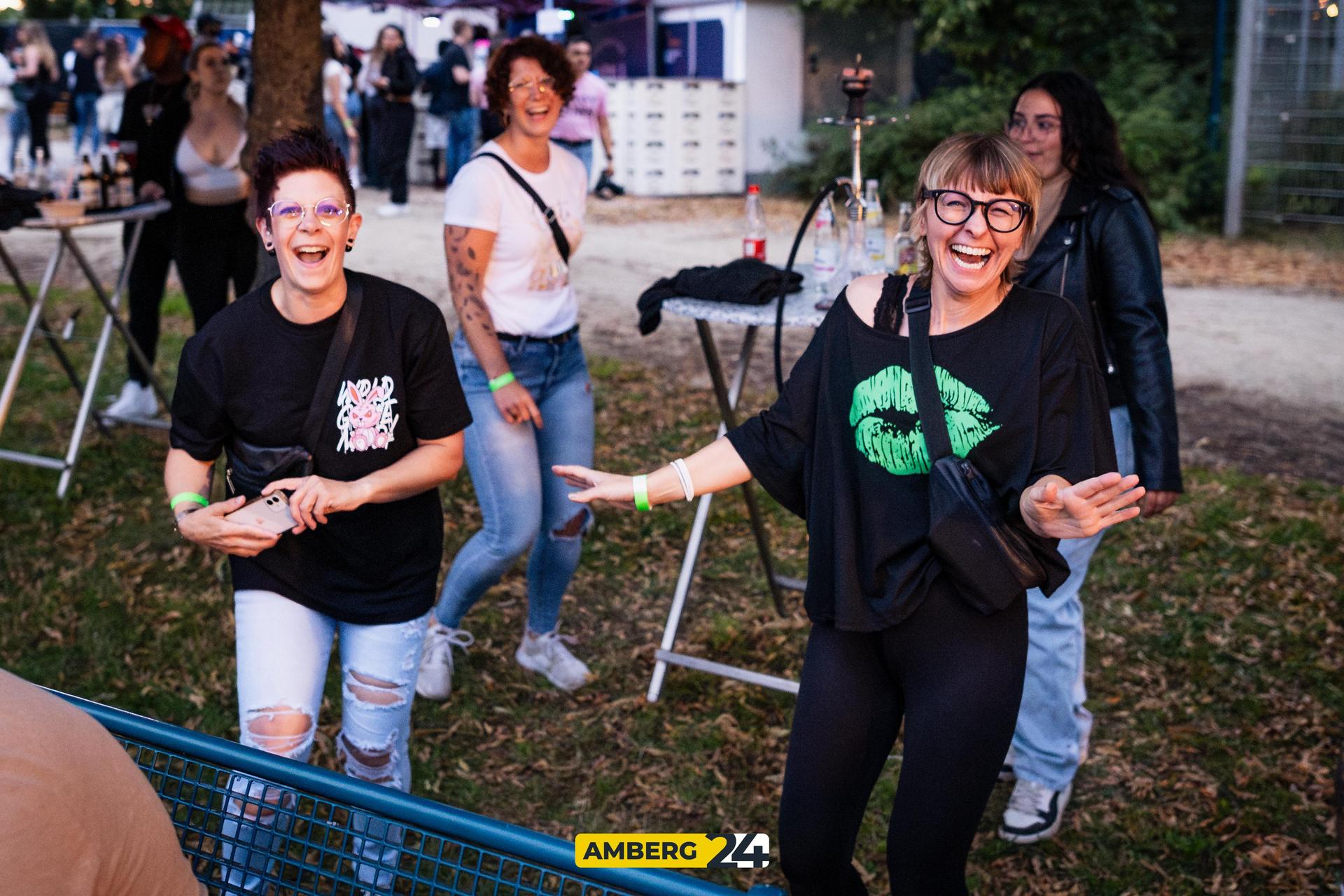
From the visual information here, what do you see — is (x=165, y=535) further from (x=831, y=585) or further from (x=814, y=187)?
(x=814, y=187)

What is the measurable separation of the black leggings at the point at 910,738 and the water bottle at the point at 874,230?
2.01m

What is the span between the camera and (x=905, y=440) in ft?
8.04

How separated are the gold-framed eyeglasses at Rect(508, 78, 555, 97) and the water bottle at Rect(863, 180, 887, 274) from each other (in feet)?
3.55

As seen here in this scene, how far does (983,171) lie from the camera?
8.11 feet

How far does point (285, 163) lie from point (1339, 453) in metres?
5.87

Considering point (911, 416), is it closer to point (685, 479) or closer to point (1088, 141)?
point (685, 479)

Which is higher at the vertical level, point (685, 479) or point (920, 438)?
point (920, 438)

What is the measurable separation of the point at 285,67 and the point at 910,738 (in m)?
4.30

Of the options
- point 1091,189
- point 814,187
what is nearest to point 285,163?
point 1091,189

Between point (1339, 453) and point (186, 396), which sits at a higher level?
point (186, 396)

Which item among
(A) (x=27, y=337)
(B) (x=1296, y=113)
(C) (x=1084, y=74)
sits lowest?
(A) (x=27, y=337)

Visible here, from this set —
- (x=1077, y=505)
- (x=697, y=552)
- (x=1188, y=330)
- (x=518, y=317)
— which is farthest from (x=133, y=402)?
(x=1188, y=330)

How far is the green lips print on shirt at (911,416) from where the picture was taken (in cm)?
243

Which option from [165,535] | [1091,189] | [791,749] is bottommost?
[165,535]
